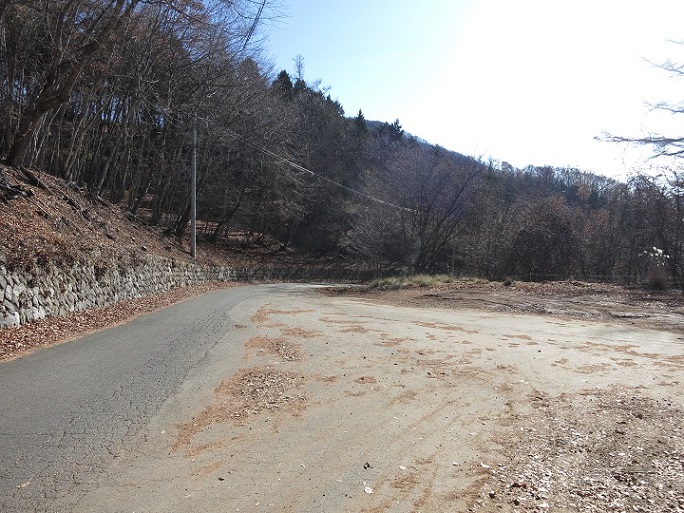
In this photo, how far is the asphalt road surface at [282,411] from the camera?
3.82 meters

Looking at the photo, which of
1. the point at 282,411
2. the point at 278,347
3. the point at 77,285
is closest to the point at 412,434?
the point at 282,411

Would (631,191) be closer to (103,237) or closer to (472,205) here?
(472,205)

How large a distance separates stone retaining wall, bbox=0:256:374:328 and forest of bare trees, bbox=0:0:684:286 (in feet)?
12.8

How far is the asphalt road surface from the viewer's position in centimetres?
382

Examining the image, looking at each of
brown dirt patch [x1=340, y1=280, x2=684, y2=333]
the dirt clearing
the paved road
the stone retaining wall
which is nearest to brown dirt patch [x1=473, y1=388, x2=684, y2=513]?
the dirt clearing

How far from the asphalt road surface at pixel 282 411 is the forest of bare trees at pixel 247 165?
8.15 meters

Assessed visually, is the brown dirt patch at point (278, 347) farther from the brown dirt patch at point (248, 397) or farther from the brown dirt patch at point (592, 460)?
the brown dirt patch at point (592, 460)

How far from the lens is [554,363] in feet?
27.6

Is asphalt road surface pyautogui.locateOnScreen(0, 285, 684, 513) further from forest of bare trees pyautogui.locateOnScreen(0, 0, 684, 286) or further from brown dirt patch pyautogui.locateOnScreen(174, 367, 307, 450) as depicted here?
forest of bare trees pyautogui.locateOnScreen(0, 0, 684, 286)

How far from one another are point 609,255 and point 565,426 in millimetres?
44169

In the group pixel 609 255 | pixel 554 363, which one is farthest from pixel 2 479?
pixel 609 255

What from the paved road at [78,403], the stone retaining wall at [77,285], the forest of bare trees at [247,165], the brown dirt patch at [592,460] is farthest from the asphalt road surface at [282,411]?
the forest of bare trees at [247,165]

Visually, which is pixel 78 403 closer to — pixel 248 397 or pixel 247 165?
pixel 248 397

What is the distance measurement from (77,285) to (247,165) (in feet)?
104
